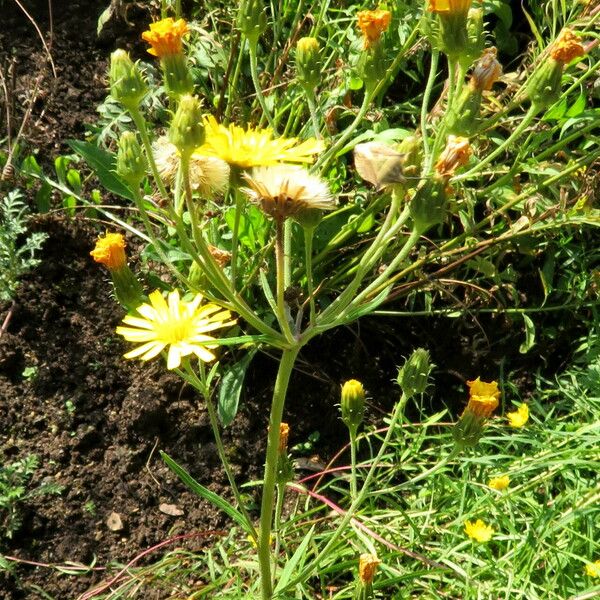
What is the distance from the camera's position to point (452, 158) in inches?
52.7

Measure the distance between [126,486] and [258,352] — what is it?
1.71 feet

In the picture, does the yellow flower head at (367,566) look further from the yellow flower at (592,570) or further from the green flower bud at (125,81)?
the green flower bud at (125,81)

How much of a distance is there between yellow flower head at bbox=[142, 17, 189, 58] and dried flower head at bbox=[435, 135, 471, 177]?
52 cm

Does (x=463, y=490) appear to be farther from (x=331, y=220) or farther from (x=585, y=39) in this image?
(x=585, y=39)

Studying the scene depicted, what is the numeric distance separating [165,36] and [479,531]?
1.22 metres

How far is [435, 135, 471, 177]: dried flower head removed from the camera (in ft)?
4.36

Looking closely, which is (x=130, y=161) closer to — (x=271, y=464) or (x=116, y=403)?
(x=271, y=464)

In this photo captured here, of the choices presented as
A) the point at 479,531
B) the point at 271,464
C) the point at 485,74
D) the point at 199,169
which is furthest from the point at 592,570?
the point at 199,169

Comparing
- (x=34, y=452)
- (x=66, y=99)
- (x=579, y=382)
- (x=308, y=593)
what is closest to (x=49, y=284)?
(x=34, y=452)

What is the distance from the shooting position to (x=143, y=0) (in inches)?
117

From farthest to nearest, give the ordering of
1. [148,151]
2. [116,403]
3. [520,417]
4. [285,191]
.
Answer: [116,403], [520,417], [148,151], [285,191]

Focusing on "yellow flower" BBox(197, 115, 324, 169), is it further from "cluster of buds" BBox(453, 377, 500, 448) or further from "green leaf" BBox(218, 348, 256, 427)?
"green leaf" BBox(218, 348, 256, 427)

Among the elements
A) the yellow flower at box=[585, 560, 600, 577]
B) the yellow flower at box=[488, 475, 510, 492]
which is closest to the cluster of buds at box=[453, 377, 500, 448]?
the yellow flower at box=[488, 475, 510, 492]

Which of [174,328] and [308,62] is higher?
[308,62]
